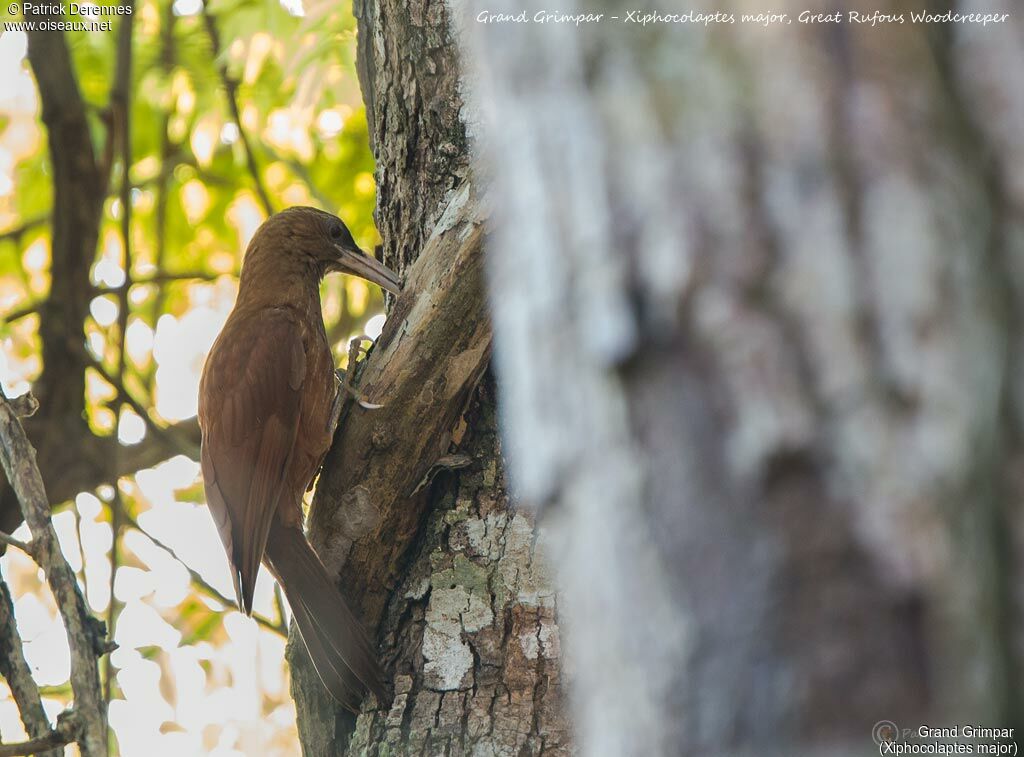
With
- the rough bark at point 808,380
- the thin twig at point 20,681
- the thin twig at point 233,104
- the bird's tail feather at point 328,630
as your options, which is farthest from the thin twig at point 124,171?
the rough bark at point 808,380

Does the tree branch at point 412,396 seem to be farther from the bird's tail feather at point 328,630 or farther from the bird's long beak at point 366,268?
the bird's long beak at point 366,268

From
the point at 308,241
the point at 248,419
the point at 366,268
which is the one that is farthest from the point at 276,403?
the point at 308,241

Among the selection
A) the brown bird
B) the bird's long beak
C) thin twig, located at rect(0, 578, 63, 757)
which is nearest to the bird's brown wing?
the brown bird

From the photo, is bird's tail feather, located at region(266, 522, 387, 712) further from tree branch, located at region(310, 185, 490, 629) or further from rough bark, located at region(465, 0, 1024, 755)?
rough bark, located at region(465, 0, 1024, 755)

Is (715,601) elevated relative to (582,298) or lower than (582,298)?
lower

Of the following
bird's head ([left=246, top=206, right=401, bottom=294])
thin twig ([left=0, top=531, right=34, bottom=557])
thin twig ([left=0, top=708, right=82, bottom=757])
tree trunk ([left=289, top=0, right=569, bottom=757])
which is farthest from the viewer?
bird's head ([left=246, top=206, right=401, bottom=294])

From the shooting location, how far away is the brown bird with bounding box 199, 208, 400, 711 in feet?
9.62

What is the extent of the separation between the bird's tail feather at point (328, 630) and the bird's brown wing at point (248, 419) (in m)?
0.31

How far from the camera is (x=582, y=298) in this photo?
765 millimetres

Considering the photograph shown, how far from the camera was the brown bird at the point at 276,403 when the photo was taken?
293 cm

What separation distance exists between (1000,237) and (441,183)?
2010 mm

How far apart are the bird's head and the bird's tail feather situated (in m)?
1.22

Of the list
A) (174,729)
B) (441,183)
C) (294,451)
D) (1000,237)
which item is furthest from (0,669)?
(174,729)

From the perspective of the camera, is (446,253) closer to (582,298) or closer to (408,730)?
(408,730)
